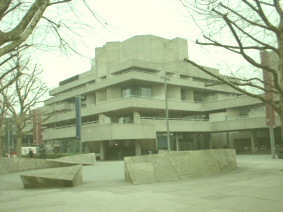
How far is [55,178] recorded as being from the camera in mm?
11336

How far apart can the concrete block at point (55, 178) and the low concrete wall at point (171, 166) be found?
81.3 inches

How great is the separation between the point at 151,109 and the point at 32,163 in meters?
24.1

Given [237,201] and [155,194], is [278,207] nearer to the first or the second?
[237,201]

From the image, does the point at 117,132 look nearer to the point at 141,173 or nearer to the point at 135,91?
the point at 135,91

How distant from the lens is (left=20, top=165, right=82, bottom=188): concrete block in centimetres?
1140

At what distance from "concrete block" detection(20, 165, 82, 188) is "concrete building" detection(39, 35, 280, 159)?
81.2 feet

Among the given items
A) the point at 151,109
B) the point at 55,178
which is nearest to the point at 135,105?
the point at 151,109

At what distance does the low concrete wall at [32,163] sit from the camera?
20578mm

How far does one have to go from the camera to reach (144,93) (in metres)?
47.5

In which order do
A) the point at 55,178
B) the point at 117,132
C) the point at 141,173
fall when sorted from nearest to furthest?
the point at 55,178 < the point at 141,173 < the point at 117,132

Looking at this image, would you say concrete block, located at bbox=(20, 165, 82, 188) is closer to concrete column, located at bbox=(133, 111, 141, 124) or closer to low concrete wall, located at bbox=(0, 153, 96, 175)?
low concrete wall, located at bbox=(0, 153, 96, 175)

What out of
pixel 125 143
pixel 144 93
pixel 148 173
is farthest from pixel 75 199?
pixel 144 93

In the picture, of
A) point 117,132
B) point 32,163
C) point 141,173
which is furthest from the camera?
point 117,132

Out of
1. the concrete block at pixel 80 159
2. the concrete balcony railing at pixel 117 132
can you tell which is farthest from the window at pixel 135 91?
the concrete block at pixel 80 159
